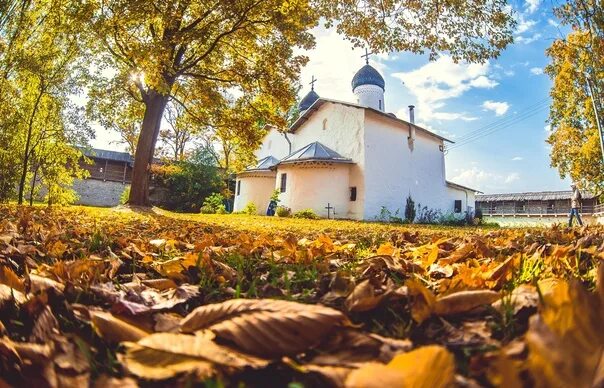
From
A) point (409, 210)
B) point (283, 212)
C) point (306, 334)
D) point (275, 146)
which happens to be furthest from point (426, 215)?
point (306, 334)

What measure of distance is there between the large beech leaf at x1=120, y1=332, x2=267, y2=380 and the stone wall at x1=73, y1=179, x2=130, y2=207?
1449 inches

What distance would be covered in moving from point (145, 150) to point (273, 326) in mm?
14097

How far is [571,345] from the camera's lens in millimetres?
501

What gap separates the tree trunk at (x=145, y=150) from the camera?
43.6ft

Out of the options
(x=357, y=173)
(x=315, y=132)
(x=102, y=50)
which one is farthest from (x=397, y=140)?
(x=102, y=50)

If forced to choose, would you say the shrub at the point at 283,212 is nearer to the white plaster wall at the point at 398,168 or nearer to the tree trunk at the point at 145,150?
the white plaster wall at the point at 398,168

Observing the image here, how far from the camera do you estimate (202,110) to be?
49.4ft

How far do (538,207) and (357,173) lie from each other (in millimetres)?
37130

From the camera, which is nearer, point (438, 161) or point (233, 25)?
point (233, 25)

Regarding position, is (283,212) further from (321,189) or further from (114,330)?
(114,330)

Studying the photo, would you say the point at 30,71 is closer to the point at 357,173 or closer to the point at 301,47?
the point at 301,47

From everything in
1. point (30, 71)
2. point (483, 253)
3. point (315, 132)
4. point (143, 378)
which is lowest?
point (143, 378)

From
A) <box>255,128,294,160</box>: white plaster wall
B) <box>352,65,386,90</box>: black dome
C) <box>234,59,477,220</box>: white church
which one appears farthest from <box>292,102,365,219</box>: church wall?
<box>352,65,386,90</box>: black dome

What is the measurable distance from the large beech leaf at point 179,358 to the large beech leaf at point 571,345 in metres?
0.42
